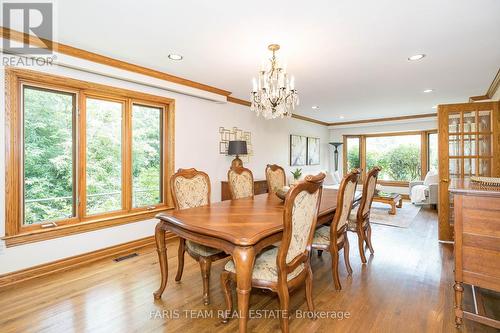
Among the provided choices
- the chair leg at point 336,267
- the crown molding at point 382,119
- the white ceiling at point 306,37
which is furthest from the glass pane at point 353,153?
the chair leg at point 336,267

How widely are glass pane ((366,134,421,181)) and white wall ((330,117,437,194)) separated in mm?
313

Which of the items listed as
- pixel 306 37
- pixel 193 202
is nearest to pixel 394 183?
pixel 306 37

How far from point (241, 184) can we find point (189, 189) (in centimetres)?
87

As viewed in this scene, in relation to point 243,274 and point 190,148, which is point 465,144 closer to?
point 243,274

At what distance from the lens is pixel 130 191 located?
11.5 ft

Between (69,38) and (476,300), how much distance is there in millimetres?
4364

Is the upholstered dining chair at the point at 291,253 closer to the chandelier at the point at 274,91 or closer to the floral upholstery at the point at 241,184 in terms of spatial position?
the chandelier at the point at 274,91

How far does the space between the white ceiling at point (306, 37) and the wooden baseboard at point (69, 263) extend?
7.49 ft

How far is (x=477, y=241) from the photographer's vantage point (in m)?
1.76

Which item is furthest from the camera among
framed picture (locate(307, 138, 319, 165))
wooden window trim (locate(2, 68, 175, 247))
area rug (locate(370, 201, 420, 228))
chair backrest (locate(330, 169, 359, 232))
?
framed picture (locate(307, 138, 319, 165))

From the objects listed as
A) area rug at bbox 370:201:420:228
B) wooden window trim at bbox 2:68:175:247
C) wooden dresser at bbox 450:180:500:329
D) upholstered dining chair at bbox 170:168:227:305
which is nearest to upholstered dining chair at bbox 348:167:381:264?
wooden dresser at bbox 450:180:500:329

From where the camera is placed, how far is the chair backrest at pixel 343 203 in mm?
2240

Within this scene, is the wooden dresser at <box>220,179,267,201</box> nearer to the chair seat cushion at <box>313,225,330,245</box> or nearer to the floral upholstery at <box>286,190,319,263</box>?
the chair seat cushion at <box>313,225,330,245</box>

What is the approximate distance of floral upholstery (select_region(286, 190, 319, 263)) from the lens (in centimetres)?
161
